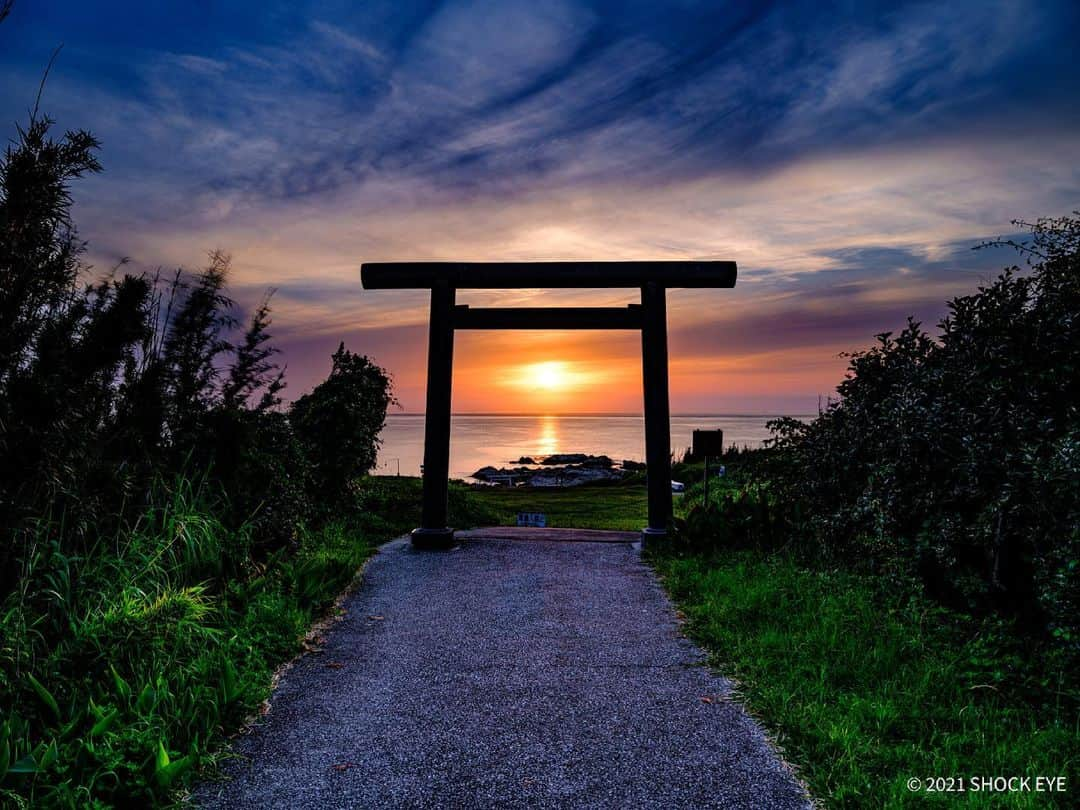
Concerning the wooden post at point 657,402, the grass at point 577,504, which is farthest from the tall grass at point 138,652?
the grass at point 577,504

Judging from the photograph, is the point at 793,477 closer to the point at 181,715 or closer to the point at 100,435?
the point at 181,715

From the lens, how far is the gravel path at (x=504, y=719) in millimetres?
2783

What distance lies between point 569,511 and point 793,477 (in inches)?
343

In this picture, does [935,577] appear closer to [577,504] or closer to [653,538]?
[653,538]

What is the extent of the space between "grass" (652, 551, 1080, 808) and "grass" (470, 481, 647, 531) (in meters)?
6.44

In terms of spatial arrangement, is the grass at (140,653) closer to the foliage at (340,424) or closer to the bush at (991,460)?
the foliage at (340,424)

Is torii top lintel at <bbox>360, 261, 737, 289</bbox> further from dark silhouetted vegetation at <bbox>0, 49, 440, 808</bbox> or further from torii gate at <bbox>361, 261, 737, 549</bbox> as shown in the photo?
dark silhouetted vegetation at <bbox>0, 49, 440, 808</bbox>

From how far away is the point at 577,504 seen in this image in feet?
52.6

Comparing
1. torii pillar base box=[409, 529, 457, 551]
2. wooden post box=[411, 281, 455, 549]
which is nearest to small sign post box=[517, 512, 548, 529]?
wooden post box=[411, 281, 455, 549]

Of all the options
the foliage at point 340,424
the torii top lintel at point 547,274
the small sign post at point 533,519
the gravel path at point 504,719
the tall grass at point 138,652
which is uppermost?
the torii top lintel at point 547,274

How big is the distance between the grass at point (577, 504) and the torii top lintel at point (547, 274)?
5.13m

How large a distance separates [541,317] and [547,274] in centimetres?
64

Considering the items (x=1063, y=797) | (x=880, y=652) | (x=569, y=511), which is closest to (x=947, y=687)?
(x=880, y=652)

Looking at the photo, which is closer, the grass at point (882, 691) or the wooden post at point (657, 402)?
the grass at point (882, 691)
